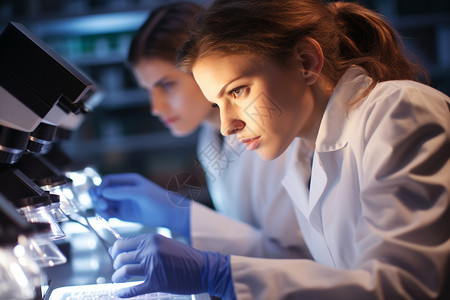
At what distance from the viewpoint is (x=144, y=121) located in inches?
166

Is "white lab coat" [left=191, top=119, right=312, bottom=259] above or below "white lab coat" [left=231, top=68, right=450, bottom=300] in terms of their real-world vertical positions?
below

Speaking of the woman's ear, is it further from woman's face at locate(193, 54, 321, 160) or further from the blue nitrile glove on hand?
the blue nitrile glove on hand

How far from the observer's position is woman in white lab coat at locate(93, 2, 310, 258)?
1.56 meters

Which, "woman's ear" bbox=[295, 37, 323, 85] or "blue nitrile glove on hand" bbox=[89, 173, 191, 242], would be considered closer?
"woman's ear" bbox=[295, 37, 323, 85]

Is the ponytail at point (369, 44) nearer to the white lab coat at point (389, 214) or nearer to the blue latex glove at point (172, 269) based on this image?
the white lab coat at point (389, 214)

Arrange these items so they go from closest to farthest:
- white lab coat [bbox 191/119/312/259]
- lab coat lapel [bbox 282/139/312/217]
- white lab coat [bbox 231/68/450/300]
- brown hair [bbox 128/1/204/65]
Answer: white lab coat [bbox 231/68/450/300]
lab coat lapel [bbox 282/139/312/217]
white lab coat [bbox 191/119/312/259]
brown hair [bbox 128/1/204/65]

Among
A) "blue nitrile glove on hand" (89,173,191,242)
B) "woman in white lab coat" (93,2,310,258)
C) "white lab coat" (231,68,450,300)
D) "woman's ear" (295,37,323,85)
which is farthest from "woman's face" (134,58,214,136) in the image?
"white lab coat" (231,68,450,300)

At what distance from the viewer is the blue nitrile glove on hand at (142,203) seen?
1578mm

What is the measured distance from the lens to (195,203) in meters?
1.73

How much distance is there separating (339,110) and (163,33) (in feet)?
3.14

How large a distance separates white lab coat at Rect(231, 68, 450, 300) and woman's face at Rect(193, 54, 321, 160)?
0.56 feet

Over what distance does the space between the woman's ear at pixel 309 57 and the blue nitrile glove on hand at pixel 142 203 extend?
72cm

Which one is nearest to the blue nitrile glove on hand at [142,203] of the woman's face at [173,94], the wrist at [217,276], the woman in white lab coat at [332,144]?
the woman's face at [173,94]

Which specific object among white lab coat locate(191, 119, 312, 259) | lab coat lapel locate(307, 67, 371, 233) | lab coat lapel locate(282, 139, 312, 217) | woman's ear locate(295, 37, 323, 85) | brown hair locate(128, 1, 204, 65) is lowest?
white lab coat locate(191, 119, 312, 259)
